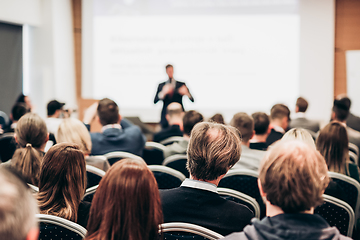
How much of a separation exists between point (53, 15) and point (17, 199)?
723 centimetres

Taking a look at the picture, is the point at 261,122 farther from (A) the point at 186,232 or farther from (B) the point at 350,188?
(A) the point at 186,232

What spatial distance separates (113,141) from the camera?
3.16 metres

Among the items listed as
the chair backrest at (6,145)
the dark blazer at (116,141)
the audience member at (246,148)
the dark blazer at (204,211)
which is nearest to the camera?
the dark blazer at (204,211)

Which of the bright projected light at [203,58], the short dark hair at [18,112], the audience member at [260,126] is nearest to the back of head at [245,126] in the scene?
the audience member at [260,126]

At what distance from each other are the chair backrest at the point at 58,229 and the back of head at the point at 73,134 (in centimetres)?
123

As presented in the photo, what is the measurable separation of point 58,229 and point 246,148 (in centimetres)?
172

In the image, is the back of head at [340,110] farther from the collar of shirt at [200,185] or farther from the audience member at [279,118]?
the collar of shirt at [200,185]

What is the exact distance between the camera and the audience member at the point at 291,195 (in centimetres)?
101

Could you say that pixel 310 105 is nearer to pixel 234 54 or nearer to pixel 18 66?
pixel 234 54

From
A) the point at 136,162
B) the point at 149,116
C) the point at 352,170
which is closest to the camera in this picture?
the point at 136,162

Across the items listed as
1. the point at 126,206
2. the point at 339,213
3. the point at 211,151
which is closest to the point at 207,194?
the point at 211,151

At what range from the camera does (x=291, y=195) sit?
1065 mm

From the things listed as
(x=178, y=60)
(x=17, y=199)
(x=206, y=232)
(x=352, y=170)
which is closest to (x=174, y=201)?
(x=206, y=232)

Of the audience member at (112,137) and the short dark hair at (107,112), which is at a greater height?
the short dark hair at (107,112)
